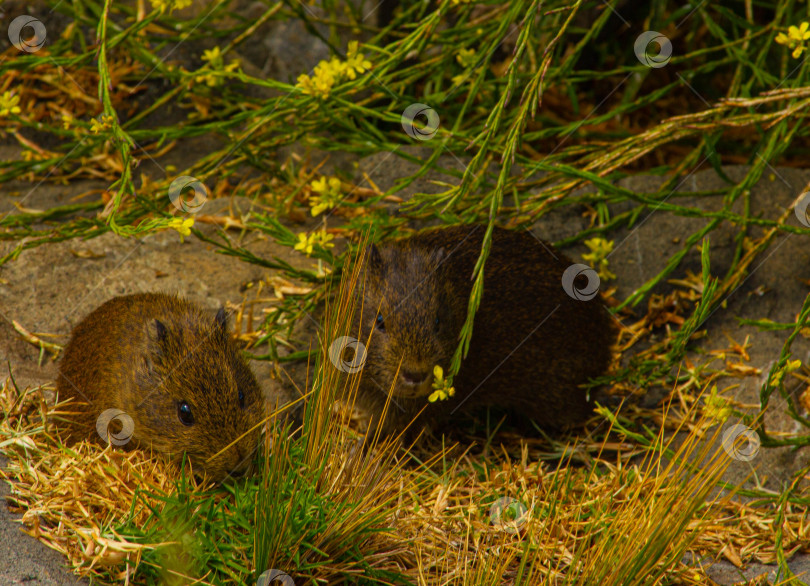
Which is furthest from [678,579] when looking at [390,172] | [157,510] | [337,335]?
[390,172]

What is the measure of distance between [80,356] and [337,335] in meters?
1.34

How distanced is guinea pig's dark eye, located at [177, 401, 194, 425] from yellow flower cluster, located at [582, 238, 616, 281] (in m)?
2.50

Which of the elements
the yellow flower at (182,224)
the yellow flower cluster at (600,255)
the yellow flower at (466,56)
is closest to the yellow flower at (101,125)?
the yellow flower at (182,224)

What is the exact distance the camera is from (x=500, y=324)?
4125 mm

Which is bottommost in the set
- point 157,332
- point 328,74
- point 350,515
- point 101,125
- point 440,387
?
point 350,515

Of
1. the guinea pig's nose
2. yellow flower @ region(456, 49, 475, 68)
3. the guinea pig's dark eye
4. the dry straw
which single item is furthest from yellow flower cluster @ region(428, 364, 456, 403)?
yellow flower @ region(456, 49, 475, 68)

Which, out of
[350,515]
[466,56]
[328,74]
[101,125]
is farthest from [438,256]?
[101,125]

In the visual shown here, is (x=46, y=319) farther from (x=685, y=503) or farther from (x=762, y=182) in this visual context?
(x=762, y=182)

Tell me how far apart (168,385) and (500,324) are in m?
1.72

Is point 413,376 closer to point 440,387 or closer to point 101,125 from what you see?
point 440,387

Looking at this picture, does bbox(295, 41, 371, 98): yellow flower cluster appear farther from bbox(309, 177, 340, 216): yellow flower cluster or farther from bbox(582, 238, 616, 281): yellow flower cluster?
bbox(582, 238, 616, 281): yellow flower cluster

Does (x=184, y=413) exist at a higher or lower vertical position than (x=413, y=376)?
lower

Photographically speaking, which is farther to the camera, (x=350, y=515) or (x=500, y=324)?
(x=500, y=324)

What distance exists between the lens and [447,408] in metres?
4.06
